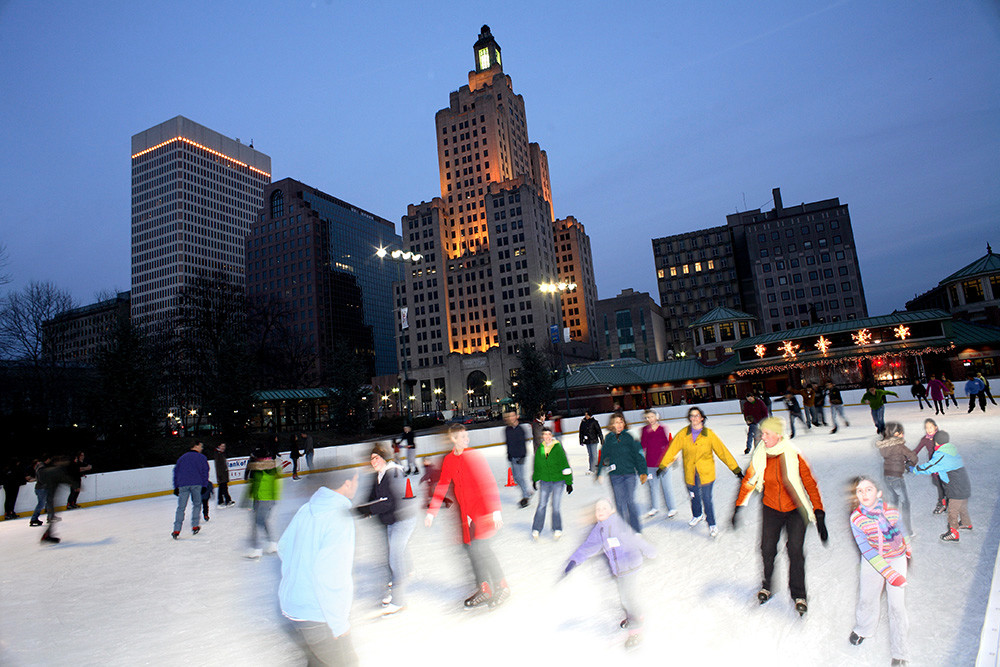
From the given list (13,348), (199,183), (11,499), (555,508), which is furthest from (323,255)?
(555,508)

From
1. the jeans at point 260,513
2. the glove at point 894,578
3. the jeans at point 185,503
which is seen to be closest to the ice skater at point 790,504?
the glove at point 894,578

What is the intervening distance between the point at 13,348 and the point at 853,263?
343ft

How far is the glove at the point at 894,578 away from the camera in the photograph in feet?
12.9

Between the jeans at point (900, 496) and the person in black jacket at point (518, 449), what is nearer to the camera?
the jeans at point (900, 496)

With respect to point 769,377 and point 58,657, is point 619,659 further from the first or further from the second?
point 769,377

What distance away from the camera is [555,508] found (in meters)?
8.31

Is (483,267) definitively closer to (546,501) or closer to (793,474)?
(546,501)

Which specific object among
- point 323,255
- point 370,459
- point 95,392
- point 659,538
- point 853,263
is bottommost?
point 659,538

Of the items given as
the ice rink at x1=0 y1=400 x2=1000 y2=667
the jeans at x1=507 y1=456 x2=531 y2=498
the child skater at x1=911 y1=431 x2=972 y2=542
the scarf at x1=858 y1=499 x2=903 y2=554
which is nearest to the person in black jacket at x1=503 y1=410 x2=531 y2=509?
the jeans at x1=507 y1=456 x2=531 y2=498

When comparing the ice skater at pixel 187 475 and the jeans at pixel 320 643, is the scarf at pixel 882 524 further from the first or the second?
the ice skater at pixel 187 475

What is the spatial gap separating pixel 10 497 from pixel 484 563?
17355 mm

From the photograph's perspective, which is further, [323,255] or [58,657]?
[323,255]

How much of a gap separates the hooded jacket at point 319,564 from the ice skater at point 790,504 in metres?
3.77

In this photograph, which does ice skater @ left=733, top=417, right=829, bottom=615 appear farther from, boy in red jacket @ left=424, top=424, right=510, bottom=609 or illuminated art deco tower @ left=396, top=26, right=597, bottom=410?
illuminated art deco tower @ left=396, top=26, right=597, bottom=410
